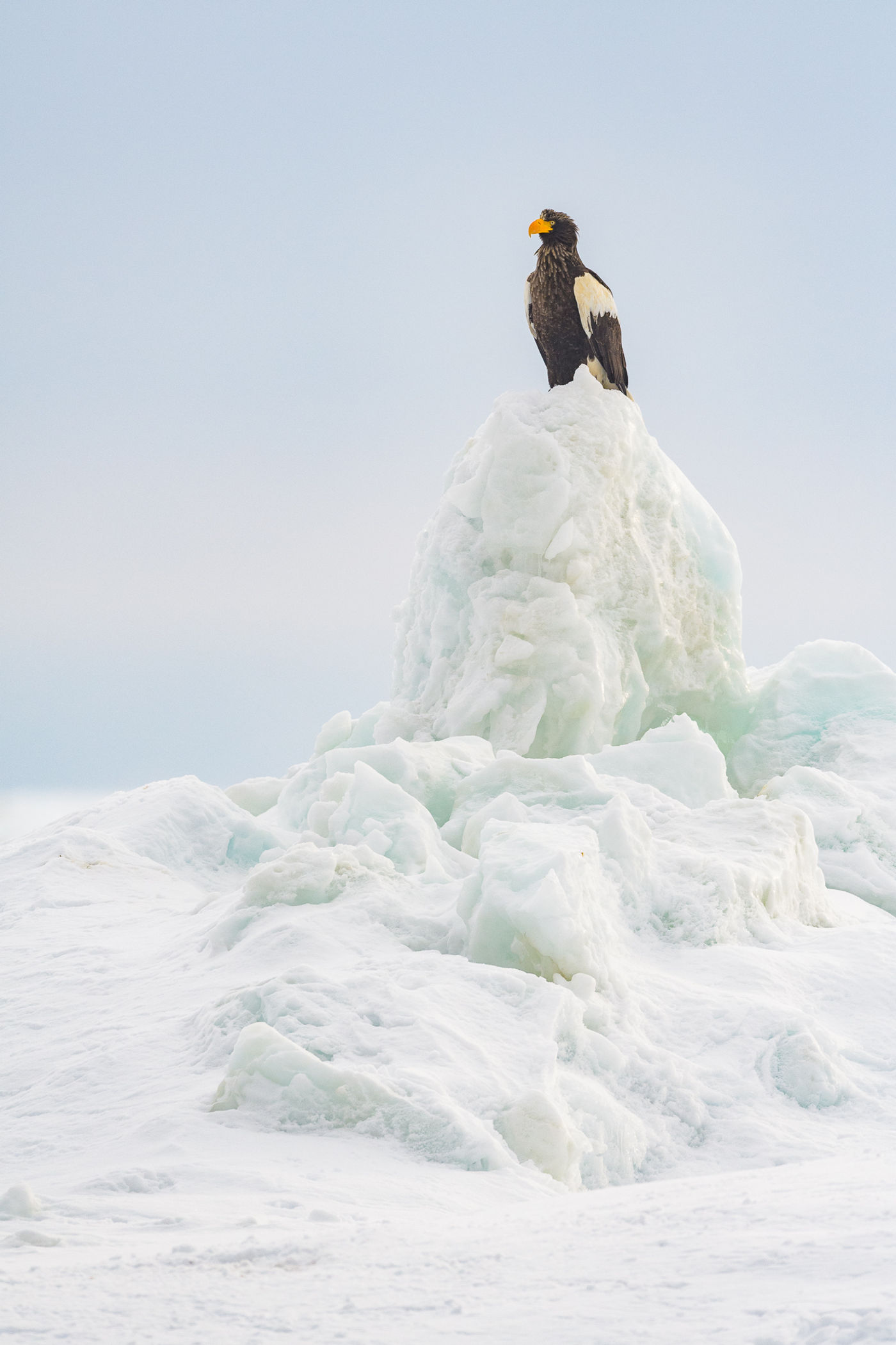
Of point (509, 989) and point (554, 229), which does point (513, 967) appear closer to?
point (509, 989)

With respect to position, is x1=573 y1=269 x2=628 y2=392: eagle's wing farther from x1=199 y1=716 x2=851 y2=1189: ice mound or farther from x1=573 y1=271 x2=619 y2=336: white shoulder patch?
x1=199 y1=716 x2=851 y2=1189: ice mound

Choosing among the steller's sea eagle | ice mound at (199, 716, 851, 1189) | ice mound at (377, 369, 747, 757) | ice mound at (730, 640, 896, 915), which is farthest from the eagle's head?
ice mound at (199, 716, 851, 1189)

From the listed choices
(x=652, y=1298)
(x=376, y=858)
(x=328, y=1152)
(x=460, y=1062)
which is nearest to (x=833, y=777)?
(x=376, y=858)

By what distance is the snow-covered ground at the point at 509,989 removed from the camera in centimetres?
212

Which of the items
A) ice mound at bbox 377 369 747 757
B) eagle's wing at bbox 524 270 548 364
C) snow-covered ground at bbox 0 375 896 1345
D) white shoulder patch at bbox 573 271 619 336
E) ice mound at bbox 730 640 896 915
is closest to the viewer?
snow-covered ground at bbox 0 375 896 1345

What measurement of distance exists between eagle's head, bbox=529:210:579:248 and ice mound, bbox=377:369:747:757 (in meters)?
1.20

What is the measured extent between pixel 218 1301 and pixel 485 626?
652cm

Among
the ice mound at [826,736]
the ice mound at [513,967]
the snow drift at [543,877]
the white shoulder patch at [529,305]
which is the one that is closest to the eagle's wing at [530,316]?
the white shoulder patch at [529,305]

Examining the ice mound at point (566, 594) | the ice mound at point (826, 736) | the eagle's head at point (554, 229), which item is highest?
the eagle's head at point (554, 229)

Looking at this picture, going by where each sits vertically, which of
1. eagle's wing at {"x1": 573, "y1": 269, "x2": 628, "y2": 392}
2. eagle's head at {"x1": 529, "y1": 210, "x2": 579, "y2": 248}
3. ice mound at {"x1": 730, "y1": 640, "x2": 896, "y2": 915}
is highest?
eagle's head at {"x1": 529, "y1": 210, "x2": 579, "y2": 248}

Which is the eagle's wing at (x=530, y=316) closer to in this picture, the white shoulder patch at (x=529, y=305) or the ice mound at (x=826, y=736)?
the white shoulder patch at (x=529, y=305)

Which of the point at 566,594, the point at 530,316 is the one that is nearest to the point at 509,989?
the point at 566,594

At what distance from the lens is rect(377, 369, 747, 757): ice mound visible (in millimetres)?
8250

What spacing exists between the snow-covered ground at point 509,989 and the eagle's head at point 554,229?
1289mm
